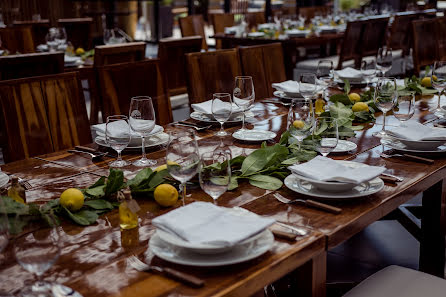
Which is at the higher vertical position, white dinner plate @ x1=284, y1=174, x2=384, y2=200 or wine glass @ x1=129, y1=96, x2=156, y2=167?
wine glass @ x1=129, y1=96, x2=156, y2=167

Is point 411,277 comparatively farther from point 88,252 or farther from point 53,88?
point 53,88

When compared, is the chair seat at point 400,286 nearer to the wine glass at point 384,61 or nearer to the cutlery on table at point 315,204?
the cutlery on table at point 315,204

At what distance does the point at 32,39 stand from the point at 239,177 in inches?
131

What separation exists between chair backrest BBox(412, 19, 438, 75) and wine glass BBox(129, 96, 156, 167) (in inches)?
105

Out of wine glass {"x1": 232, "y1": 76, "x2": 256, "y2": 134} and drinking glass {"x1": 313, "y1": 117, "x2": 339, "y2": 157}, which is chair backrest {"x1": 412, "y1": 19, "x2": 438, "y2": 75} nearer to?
wine glass {"x1": 232, "y1": 76, "x2": 256, "y2": 134}

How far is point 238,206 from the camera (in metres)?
1.33

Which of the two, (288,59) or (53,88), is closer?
(53,88)

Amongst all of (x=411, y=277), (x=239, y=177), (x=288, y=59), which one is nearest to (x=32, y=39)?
(x=288, y=59)

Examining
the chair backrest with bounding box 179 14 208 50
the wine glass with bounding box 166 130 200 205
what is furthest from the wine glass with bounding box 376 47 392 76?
the chair backrest with bounding box 179 14 208 50

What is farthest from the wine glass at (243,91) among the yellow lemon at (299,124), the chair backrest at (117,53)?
the chair backrest at (117,53)

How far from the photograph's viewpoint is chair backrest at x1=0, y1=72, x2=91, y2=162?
2078 mm

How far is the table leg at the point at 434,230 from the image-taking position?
6.22 feet

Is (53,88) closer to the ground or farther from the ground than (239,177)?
farther from the ground

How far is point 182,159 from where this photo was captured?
1.30 m
